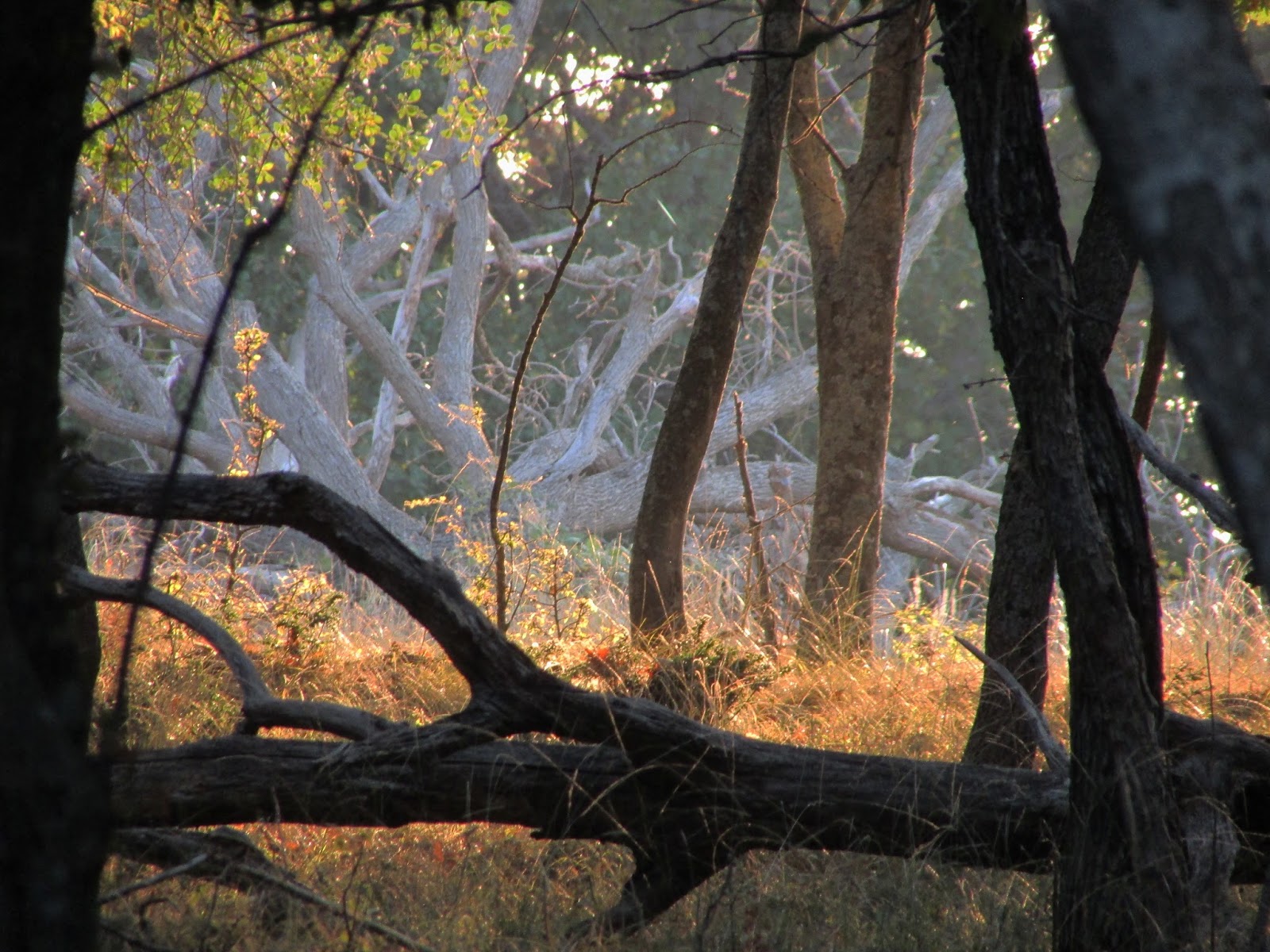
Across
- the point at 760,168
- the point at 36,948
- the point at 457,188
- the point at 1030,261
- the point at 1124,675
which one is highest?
the point at 457,188

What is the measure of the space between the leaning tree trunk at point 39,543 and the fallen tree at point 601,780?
1046mm

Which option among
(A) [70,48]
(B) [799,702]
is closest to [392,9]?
(A) [70,48]

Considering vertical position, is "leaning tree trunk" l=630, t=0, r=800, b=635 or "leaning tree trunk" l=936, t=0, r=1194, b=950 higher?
"leaning tree trunk" l=630, t=0, r=800, b=635

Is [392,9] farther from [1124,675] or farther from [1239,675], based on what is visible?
[1239,675]

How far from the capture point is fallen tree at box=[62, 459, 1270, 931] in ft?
→ 7.81

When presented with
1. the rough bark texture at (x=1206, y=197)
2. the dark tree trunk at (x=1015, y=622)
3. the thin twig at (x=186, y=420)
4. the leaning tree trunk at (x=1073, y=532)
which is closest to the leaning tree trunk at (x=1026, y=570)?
the dark tree trunk at (x=1015, y=622)

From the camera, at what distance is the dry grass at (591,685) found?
2.43 meters

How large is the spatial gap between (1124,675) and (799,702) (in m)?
2.56

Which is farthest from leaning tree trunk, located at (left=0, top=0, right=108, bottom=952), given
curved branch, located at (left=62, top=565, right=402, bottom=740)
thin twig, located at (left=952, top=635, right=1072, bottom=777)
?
thin twig, located at (left=952, top=635, right=1072, bottom=777)

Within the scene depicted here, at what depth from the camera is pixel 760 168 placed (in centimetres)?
504

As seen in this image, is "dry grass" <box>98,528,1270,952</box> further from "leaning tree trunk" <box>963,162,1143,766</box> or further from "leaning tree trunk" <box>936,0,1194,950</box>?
"leaning tree trunk" <box>963,162,1143,766</box>

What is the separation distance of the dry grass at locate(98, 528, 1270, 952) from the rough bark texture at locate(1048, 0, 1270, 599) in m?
1.43

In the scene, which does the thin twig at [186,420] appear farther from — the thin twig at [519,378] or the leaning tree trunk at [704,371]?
the leaning tree trunk at [704,371]

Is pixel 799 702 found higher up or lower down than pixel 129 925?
higher up
